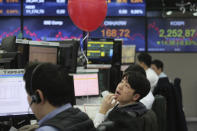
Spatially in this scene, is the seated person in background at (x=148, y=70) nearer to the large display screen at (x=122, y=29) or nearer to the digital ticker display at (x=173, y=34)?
the large display screen at (x=122, y=29)

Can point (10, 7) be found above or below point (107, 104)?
above

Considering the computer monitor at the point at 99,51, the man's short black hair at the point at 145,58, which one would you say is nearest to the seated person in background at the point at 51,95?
the computer monitor at the point at 99,51

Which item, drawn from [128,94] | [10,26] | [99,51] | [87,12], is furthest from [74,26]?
[128,94]

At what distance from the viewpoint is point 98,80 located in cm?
304

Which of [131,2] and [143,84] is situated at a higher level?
[131,2]

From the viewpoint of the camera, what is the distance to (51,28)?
5.45 metres

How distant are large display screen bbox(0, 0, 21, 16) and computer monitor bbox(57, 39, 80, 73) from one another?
10.1 ft

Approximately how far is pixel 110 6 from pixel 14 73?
384cm

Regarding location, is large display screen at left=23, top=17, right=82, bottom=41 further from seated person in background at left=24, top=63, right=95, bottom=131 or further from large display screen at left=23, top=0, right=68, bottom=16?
seated person in background at left=24, top=63, right=95, bottom=131

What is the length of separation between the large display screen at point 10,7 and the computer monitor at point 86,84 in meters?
3.08

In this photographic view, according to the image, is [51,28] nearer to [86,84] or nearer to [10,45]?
[86,84]

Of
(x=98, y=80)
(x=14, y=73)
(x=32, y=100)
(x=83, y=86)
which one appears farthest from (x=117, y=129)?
(x=98, y=80)

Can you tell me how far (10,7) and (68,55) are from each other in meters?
3.26

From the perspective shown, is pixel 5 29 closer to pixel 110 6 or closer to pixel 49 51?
pixel 110 6
